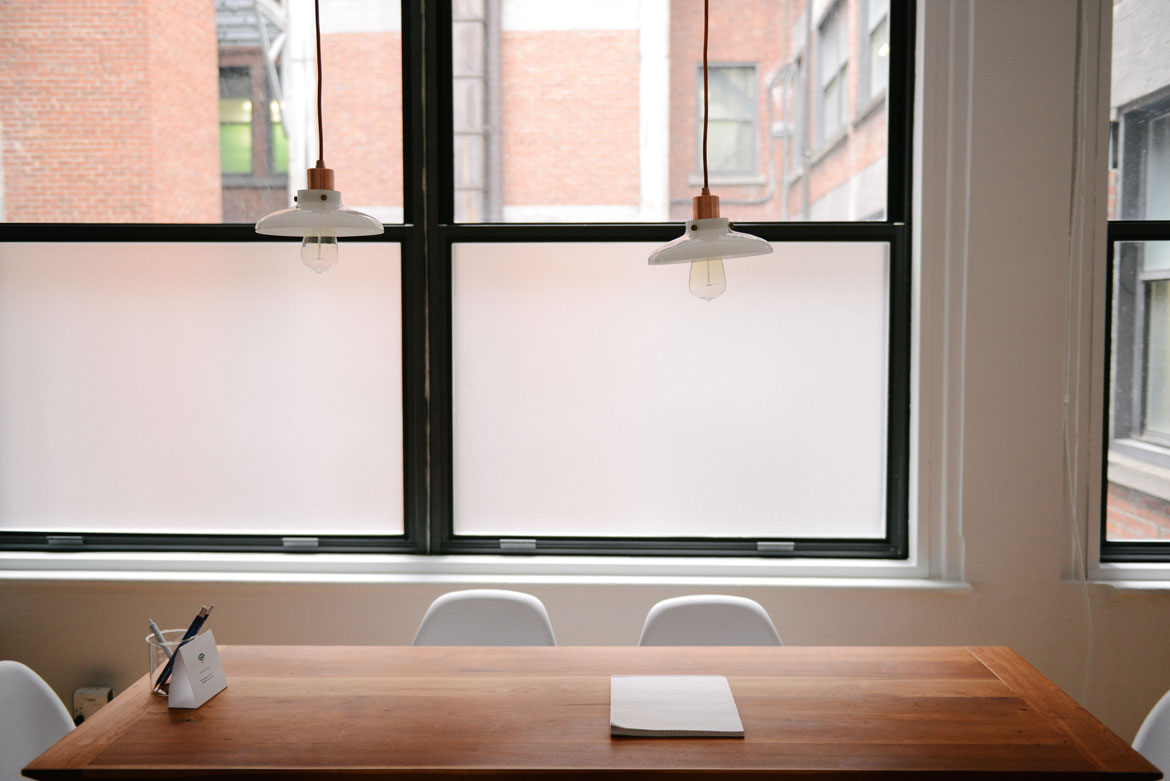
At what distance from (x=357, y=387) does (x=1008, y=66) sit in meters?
2.68

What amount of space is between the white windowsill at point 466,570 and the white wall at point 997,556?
4 centimetres

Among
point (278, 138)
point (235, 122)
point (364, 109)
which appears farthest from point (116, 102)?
point (364, 109)

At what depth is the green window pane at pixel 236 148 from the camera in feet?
10.2

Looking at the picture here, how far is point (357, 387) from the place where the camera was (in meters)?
3.16

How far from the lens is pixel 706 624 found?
2.40 m

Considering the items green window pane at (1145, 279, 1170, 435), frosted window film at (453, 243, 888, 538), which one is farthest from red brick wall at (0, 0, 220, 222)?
green window pane at (1145, 279, 1170, 435)

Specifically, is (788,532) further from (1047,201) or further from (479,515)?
(1047,201)

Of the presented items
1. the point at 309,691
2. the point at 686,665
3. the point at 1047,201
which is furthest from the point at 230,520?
the point at 1047,201

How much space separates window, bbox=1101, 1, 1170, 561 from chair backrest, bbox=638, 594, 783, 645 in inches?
64.0

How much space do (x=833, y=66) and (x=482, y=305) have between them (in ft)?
5.36

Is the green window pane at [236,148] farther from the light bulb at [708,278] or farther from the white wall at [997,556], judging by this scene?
the light bulb at [708,278]

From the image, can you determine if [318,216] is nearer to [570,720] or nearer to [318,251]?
[318,251]

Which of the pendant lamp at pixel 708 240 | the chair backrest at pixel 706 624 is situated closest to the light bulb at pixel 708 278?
the pendant lamp at pixel 708 240

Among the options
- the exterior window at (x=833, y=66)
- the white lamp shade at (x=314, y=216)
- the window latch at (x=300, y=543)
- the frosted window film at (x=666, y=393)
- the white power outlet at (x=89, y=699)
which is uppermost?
the exterior window at (x=833, y=66)
